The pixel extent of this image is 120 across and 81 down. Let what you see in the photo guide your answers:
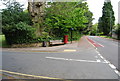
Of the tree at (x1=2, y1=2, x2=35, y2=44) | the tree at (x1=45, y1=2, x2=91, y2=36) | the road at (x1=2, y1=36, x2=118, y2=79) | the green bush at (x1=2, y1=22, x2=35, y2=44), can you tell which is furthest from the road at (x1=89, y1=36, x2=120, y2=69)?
the tree at (x1=2, y1=2, x2=35, y2=44)

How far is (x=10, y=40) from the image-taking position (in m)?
17.7

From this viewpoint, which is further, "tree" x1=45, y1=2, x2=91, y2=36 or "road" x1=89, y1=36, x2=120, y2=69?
"tree" x1=45, y1=2, x2=91, y2=36

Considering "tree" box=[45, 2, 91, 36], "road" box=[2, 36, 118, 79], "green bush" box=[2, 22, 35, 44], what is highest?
"tree" box=[45, 2, 91, 36]

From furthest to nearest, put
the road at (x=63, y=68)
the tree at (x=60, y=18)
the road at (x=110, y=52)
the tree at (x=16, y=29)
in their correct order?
the tree at (x=60, y=18)
the tree at (x=16, y=29)
the road at (x=110, y=52)
the road at (x=63, y=68)

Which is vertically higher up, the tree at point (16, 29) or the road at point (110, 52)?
the tree at point (16, 29)

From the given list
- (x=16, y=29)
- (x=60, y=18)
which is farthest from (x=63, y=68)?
(x=60, y=18)

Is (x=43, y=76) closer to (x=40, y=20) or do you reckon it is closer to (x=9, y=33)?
(x=9, y=33)

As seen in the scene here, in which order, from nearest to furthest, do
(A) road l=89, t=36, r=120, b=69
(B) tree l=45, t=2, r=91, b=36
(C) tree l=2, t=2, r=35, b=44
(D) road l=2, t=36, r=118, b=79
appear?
(D) road l=2, t=36, r=118, b=79 < (A) road l=89, t=36, r=120, b=69 < (C) tree l=2, t=2, r=35, b=44 < (B) tree l=45, t=2, r=91, b=36

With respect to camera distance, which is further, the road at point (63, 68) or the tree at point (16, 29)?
the tree at point (16, 29)

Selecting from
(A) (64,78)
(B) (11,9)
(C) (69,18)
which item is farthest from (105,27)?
(A) (64,78)

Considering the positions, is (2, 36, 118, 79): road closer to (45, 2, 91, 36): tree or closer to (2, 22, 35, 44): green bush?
(2, 22, 35, 44): green bush

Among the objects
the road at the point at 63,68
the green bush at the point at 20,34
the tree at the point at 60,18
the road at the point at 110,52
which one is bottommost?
the road at the point at 110,52

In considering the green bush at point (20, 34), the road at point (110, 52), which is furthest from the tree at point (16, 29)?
the road at point (110, 52)

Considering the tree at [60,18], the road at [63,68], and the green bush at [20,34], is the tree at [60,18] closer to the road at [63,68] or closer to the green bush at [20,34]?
the green bush at [20,34]
